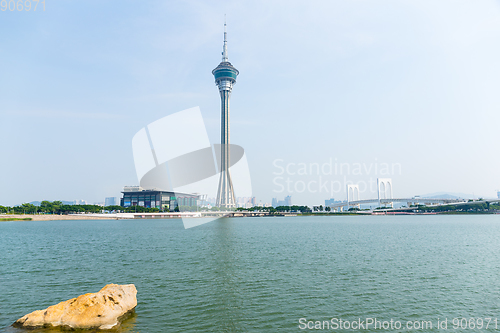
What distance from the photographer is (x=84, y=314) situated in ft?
43.4

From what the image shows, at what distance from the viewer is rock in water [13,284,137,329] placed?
1300 centimetres

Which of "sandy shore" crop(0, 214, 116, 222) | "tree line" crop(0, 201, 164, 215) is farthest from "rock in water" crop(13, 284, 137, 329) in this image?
"tree line" crop(0, 201, 164, 215)

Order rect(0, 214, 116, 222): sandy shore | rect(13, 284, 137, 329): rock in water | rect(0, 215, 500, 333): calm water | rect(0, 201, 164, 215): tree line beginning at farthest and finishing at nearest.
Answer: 1. rect(0, 201, 164, 215): tree line
2. rect(0, 214, 116, 222): sandy shore
3. rect(0, 215, 500, 333): calm water
4. rect(13, 284, 137, 329): rock in water

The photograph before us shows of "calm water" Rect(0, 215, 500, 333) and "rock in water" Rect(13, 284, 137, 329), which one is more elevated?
"rock in water" Rect(13, 284, 137, 329)

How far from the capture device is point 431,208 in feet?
650

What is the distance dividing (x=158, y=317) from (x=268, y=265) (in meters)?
13.3

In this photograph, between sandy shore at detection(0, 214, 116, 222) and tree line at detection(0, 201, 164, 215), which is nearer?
sandy shore at detection(0, 214, 116, 222)

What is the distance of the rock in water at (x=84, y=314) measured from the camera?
13000 millimetres

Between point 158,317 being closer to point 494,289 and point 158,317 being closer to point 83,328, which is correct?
point 83,328

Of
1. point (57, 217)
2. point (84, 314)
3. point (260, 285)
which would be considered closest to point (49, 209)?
point (57, 217)

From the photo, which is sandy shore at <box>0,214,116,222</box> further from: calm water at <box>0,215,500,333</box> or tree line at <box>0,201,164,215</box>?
calm water at <box>0,215,500,333</box>

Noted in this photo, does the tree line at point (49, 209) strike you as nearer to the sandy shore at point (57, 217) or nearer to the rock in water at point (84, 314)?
the sandy shore at point (57, 217)

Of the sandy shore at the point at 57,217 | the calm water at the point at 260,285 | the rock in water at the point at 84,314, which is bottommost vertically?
the sandy shore at the point at 57,217

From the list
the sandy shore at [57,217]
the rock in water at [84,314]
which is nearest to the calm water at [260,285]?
the rock in water at [84,314]
